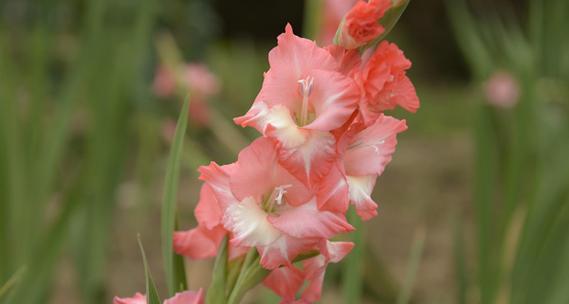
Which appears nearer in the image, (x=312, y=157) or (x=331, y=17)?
(x=312, y=157)

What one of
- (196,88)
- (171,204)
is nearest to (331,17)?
(196,88)

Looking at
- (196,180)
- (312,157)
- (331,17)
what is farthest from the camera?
(196,180)

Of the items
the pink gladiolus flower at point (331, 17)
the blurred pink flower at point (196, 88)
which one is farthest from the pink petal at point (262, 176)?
the blurred pink flower at point (196, 88)

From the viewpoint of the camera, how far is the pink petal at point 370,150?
41 cm

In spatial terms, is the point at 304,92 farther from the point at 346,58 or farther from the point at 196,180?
the point at 196,180

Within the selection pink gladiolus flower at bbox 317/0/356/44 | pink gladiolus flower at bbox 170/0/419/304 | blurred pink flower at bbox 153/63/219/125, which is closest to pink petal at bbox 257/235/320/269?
pink gladiolus flower at bbox 170/0/419/304

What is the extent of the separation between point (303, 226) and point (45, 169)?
2.55ft

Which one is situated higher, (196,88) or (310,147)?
(310,147)

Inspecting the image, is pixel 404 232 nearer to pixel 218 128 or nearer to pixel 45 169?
pixel 218 128

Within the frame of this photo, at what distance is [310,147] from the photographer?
376 mm

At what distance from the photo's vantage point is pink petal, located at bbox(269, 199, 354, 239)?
0.38m

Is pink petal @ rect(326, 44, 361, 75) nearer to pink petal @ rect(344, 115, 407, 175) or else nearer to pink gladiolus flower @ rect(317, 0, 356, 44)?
→ pink petal @ rect(344, 115, 407, 175)

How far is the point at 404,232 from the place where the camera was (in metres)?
2.10

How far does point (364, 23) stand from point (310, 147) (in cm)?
6
